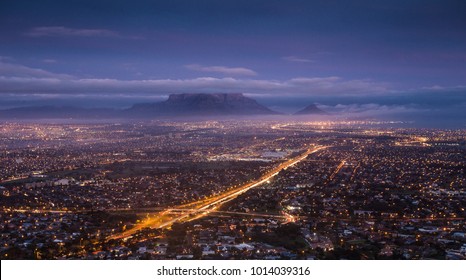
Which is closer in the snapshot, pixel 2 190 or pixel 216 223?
pixel 216 223

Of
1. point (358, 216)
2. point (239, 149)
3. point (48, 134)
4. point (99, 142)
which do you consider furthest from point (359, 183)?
point (48, 134)

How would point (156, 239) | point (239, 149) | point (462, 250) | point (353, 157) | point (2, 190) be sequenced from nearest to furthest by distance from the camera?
point (462, 250) < point (156, 239) < point (2, 190) < point (353, 157) < point (239, 149)

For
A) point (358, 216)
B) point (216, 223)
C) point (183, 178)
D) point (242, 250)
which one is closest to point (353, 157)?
point (183, 178)

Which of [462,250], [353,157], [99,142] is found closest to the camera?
[462,250]

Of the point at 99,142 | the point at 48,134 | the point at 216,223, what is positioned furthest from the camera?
the point at 48,134

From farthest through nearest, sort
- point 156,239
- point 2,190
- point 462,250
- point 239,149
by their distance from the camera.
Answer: point 239,149
point 2,190
point 156,239
point 462,250

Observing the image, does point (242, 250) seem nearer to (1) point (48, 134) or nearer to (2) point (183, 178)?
(2) point (183, 178)

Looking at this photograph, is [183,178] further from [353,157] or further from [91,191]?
[353,157]

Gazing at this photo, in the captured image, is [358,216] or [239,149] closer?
[358,216]

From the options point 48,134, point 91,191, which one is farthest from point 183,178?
point 48,134
